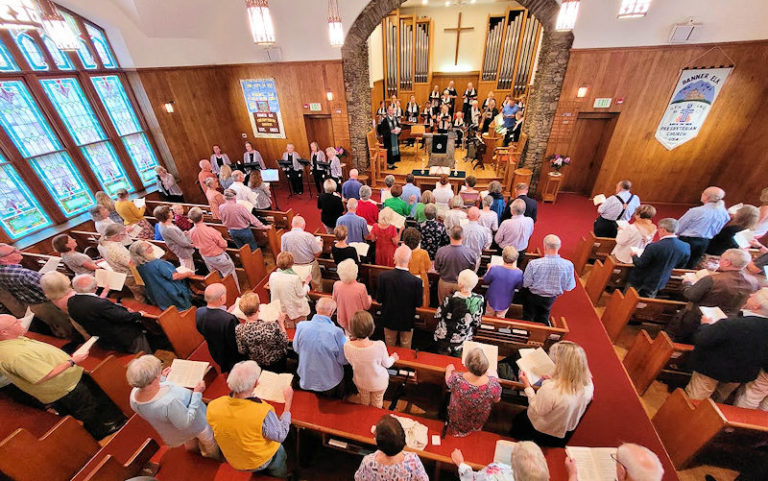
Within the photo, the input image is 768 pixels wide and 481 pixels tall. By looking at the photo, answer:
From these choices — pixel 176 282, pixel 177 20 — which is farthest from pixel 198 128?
pixel 176 282

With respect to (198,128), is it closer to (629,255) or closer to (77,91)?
(77,91)

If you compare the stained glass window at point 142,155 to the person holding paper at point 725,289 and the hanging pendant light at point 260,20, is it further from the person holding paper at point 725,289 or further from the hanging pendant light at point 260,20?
the person holding paper at point 725,289

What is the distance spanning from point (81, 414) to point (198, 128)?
7.24 m

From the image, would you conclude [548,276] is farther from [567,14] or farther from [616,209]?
[567,14]

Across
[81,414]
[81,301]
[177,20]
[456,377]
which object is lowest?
[81,414]

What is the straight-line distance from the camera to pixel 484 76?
10984 mm

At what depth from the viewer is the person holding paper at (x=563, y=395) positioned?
1842 mm

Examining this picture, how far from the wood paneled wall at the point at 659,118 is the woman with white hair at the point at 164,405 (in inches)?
322

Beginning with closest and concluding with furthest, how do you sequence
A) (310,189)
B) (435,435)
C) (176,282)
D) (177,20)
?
(435,435) < (176,282) < (177,20) < (310,189)

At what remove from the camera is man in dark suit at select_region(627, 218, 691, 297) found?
3.46 meters

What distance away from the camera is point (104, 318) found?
2938mm

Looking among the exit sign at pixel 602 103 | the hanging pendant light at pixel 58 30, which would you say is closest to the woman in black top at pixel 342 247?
the hanging pendant light at pixel 58 30

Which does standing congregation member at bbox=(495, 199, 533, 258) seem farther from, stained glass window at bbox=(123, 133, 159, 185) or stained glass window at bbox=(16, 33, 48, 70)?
stained glass window at bbox=(16, 33, 48, 70)

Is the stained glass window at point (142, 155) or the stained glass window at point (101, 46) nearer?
the stained glass window at point (101, 46)
